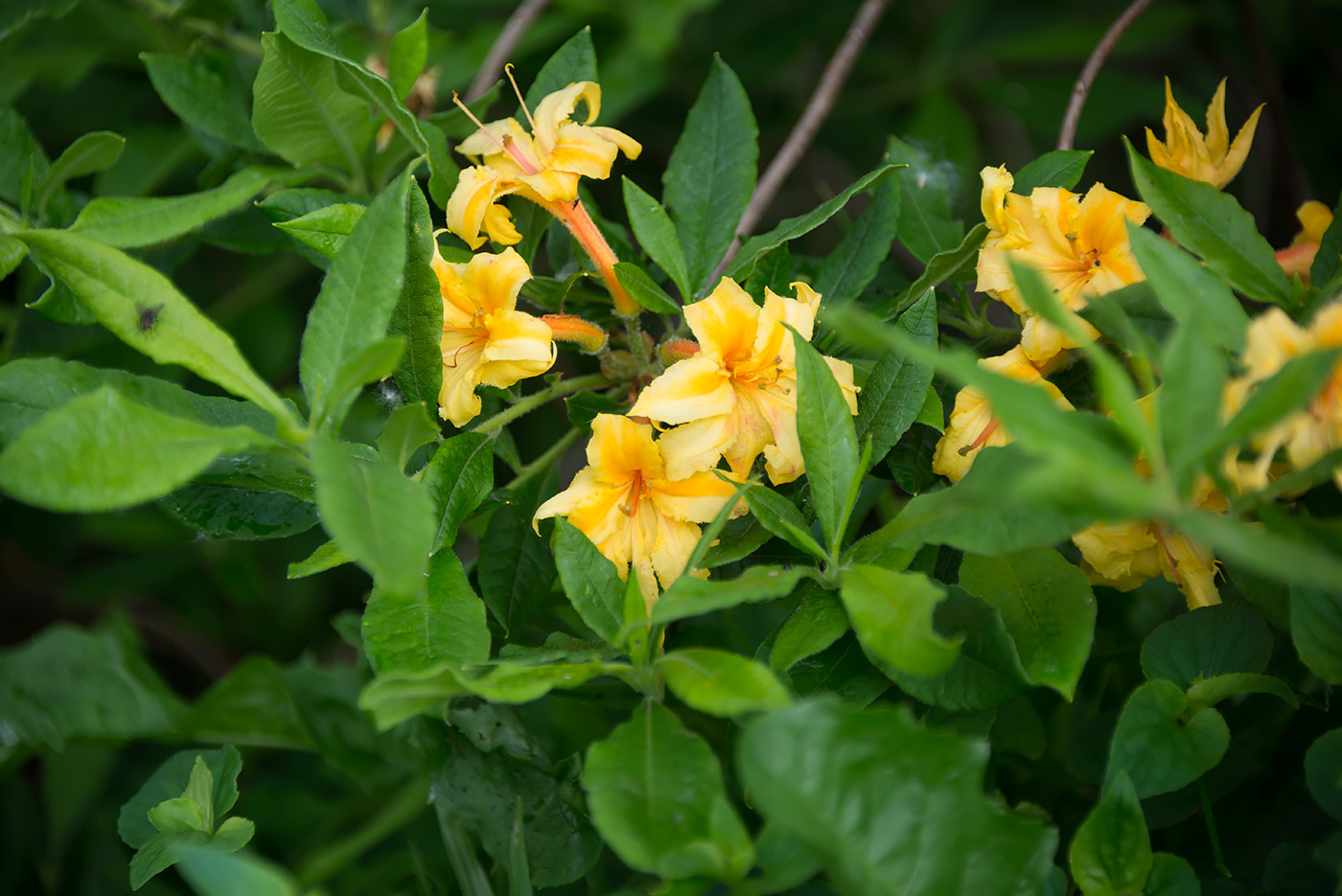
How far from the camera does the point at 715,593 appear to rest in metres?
0.70

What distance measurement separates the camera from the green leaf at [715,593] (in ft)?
2.18

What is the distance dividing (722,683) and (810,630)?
0.42 feet

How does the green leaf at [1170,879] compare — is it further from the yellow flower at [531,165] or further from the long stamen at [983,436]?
the yellow flower at [531,165]

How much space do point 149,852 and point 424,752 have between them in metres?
0.27

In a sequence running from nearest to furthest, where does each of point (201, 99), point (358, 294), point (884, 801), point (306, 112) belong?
point (884, 801), point (358, 294), point (306, 112), point (201, 99)

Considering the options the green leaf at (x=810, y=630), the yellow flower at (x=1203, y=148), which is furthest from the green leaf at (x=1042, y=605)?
the yellow flower at (x=1203, y=148)

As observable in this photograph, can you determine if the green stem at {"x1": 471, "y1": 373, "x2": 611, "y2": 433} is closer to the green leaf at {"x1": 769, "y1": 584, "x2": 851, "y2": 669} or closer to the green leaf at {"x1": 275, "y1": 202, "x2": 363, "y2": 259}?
the green leaf at {"x1": 275, "y1": 202, "x2": 363, "y2": 259}

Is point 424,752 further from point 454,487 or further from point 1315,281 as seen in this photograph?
point 1315,281

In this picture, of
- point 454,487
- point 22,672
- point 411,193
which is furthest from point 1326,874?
point 22,672

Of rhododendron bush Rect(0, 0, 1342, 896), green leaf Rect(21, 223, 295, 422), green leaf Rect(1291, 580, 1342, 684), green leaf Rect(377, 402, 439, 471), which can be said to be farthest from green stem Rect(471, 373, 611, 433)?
green leaf Rect(1291, 580, 1342, 684)

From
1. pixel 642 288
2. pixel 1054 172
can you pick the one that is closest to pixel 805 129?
pixel 1054 172

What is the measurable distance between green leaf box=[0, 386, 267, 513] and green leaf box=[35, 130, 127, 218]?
537 millimetres

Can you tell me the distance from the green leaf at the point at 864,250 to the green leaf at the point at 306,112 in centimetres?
56

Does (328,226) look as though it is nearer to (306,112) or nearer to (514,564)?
(306,112)
